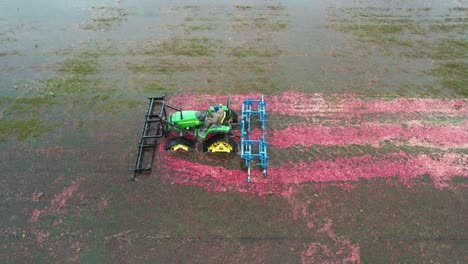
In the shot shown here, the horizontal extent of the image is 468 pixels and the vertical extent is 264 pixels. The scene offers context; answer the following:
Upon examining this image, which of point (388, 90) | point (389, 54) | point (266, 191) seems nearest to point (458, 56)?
point (389, 54)

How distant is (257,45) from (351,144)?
6.46 meters

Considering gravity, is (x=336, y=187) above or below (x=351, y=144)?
below

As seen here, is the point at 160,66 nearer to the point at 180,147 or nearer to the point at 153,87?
the point at 153,87

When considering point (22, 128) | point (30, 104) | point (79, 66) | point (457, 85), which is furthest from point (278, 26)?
point (22, 128)

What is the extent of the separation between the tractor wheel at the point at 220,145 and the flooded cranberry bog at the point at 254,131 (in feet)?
0.80

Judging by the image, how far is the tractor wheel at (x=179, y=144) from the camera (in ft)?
31.0

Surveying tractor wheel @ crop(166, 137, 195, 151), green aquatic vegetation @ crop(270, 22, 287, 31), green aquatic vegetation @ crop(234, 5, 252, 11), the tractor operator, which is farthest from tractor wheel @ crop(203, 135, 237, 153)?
green aquatic vegetation @ crop(234, 5, 252, 11)

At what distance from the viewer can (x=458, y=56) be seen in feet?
44.9

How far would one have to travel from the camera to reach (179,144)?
9430mm

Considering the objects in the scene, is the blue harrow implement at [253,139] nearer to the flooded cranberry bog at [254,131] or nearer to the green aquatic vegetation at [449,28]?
the flooded cranberry bog at [254,131]

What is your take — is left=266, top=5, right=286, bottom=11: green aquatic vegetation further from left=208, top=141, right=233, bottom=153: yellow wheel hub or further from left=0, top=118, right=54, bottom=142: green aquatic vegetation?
left=0, top=118, right=54, bottom=142: green aquatic vegetation

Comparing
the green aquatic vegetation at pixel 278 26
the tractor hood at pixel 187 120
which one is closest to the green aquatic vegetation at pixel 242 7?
the green aquatic vegetation at pixel 278 26

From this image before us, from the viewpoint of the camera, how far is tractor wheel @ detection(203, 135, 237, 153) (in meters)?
9.30

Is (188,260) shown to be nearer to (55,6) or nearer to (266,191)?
(266,191)
